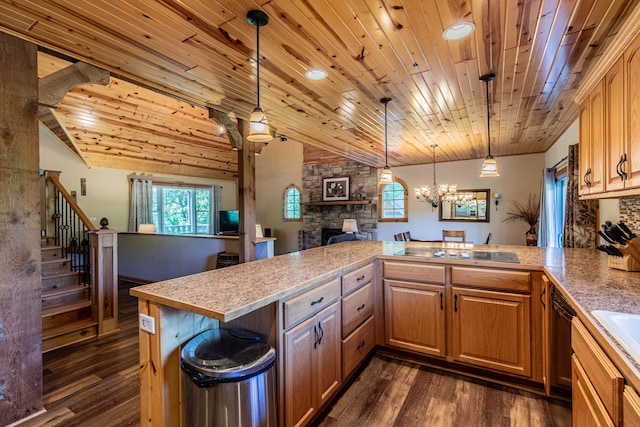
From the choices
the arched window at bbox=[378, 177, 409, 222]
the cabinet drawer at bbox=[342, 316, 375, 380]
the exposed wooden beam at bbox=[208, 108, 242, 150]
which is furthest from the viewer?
the arched window at bbox=[378, 177, 409, 222]

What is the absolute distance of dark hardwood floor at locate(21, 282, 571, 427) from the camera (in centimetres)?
194

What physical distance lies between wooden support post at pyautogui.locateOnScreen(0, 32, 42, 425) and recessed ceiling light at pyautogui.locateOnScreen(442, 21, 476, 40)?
106 inches

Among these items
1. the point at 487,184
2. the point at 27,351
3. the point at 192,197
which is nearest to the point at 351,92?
the point at 27,351

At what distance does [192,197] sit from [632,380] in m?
8.55

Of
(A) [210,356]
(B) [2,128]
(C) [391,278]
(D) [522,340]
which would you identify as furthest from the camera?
(C) [391,278]

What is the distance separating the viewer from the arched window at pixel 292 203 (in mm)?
8688

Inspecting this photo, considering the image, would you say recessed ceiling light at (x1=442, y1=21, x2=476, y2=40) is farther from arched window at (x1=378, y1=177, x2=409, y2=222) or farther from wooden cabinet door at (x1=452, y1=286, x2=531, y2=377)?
arched window at (x1=378, y1=177, x2=409, y2=222)

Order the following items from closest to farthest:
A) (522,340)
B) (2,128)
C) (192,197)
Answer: (2,128)
(522,340)
(192,197)

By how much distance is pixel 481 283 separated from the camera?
2.34 meters

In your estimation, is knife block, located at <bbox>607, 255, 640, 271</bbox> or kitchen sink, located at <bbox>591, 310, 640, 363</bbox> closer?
kitchen sink, located at <bbox>591, 310, 640, 363</bbox>

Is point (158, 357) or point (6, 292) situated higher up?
point (6, 292)

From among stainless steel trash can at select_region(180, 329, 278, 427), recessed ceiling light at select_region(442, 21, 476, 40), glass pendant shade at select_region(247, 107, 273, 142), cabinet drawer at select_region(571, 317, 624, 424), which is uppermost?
recessed ceiling light at select_region(442, 21, 476, 40)

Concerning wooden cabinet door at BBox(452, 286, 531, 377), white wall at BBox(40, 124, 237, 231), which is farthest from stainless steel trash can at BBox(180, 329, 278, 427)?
white wall at BBox(40, 124, 237, 231)

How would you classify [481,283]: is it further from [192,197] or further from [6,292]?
[192,197]
